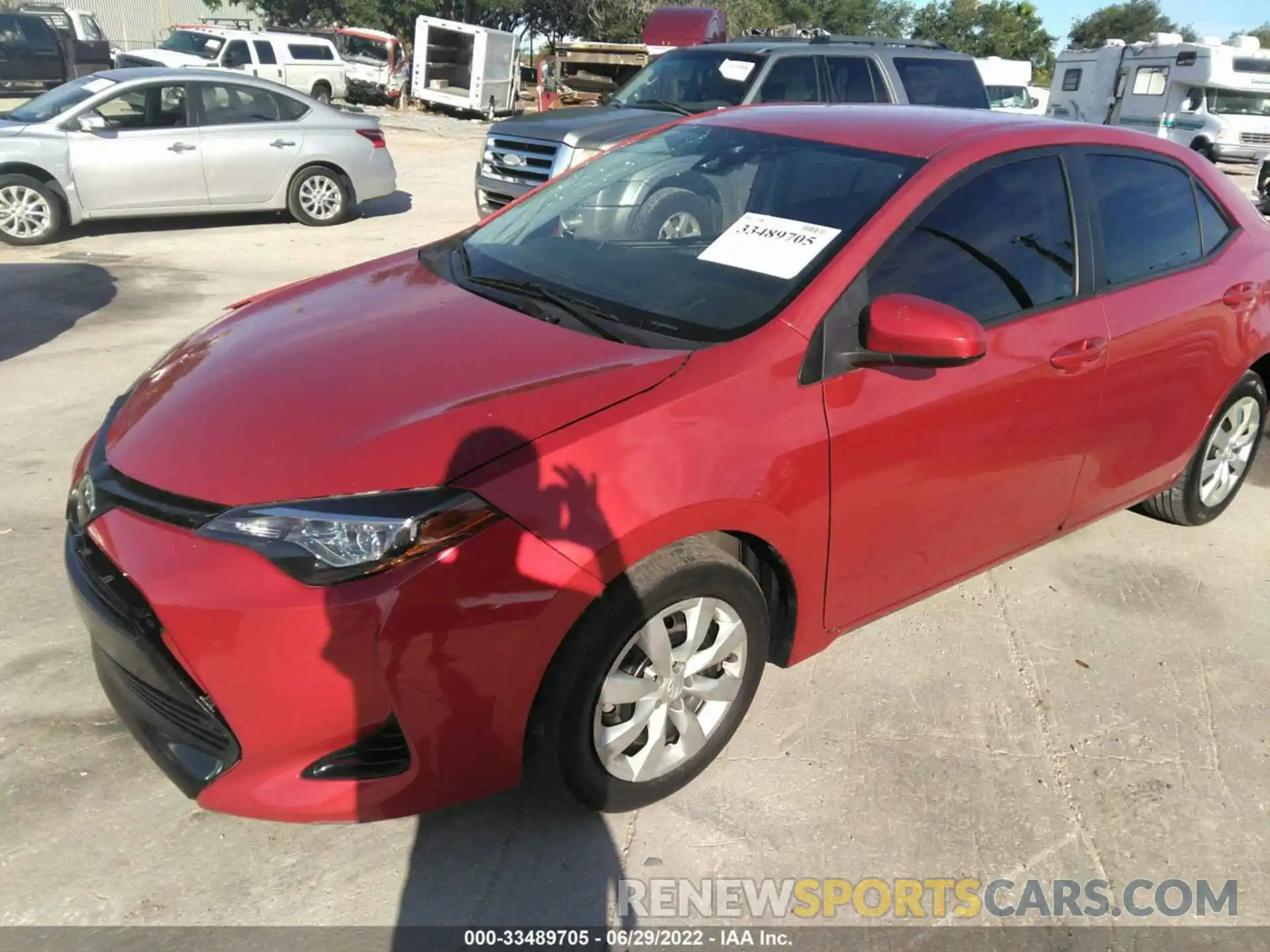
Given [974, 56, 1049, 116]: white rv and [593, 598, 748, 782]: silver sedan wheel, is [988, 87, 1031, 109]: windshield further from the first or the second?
[593, 598, 748, 782]: silver sedan wheel

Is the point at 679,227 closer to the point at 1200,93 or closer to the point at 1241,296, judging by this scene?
the point at 1241,296

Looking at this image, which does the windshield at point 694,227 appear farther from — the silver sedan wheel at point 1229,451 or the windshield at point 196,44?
the windshield at point 196,44

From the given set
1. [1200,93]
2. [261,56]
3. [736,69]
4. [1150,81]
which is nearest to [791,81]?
[736,69]

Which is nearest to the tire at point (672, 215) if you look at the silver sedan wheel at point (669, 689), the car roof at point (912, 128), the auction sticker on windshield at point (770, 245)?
the auction sticker on windshield at point (770, 245)

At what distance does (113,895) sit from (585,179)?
2872mm

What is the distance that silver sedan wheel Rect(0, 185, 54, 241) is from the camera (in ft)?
29.5

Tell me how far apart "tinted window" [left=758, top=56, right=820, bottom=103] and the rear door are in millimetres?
5281

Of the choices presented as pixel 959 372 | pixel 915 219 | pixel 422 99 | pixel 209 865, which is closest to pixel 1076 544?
pixel 959 372

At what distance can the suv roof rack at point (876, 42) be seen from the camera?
31.1ft

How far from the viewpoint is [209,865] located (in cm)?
247

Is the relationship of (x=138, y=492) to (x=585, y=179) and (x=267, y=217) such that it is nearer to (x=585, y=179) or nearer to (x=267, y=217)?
(x=585, y=179)

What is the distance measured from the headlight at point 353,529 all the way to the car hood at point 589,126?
672 cm

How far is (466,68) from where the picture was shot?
26625 millimetres

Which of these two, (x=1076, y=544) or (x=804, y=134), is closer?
(x=804, y=134)
